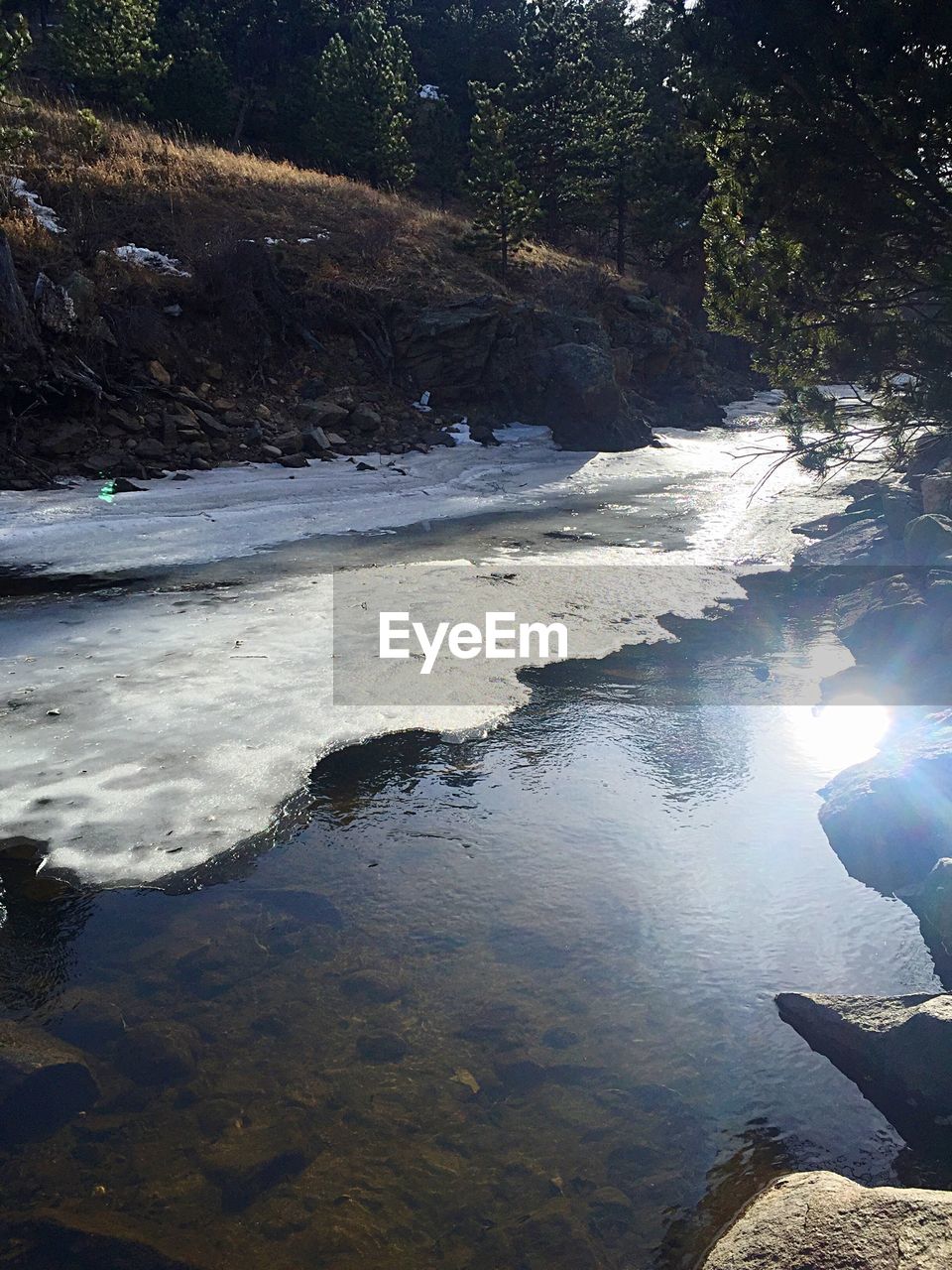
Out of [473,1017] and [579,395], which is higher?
[579,395]

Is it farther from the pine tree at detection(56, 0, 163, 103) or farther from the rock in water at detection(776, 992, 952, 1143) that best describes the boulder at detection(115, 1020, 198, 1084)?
the pine tree at detection(56, 0, 163, 103)

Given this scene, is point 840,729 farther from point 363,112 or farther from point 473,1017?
point 363,112

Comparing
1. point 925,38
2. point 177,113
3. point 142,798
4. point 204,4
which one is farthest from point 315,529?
point 204,4

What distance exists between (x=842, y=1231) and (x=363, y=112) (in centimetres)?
3874

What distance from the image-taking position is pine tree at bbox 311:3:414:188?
34.3 metres

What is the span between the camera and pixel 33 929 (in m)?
4.33

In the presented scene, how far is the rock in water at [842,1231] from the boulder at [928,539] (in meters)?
9.21

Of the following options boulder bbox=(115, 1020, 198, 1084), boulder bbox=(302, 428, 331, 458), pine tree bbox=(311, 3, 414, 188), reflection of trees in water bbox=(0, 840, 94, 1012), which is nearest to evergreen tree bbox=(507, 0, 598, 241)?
pine tree bbox=(311, 3, 414, 188)

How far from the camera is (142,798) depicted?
544 cm

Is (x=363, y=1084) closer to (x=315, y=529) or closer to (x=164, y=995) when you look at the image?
(x=164, y=995)

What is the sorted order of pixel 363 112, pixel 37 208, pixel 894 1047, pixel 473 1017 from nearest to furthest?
pixel 894 1047 < pixel 473 1017 < pixel 37 208 < pixel 363 112

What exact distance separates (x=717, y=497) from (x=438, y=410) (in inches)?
292

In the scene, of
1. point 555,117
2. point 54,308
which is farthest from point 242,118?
point 54,308

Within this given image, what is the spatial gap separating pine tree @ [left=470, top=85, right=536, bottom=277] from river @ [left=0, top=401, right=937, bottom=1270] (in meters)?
23.5
